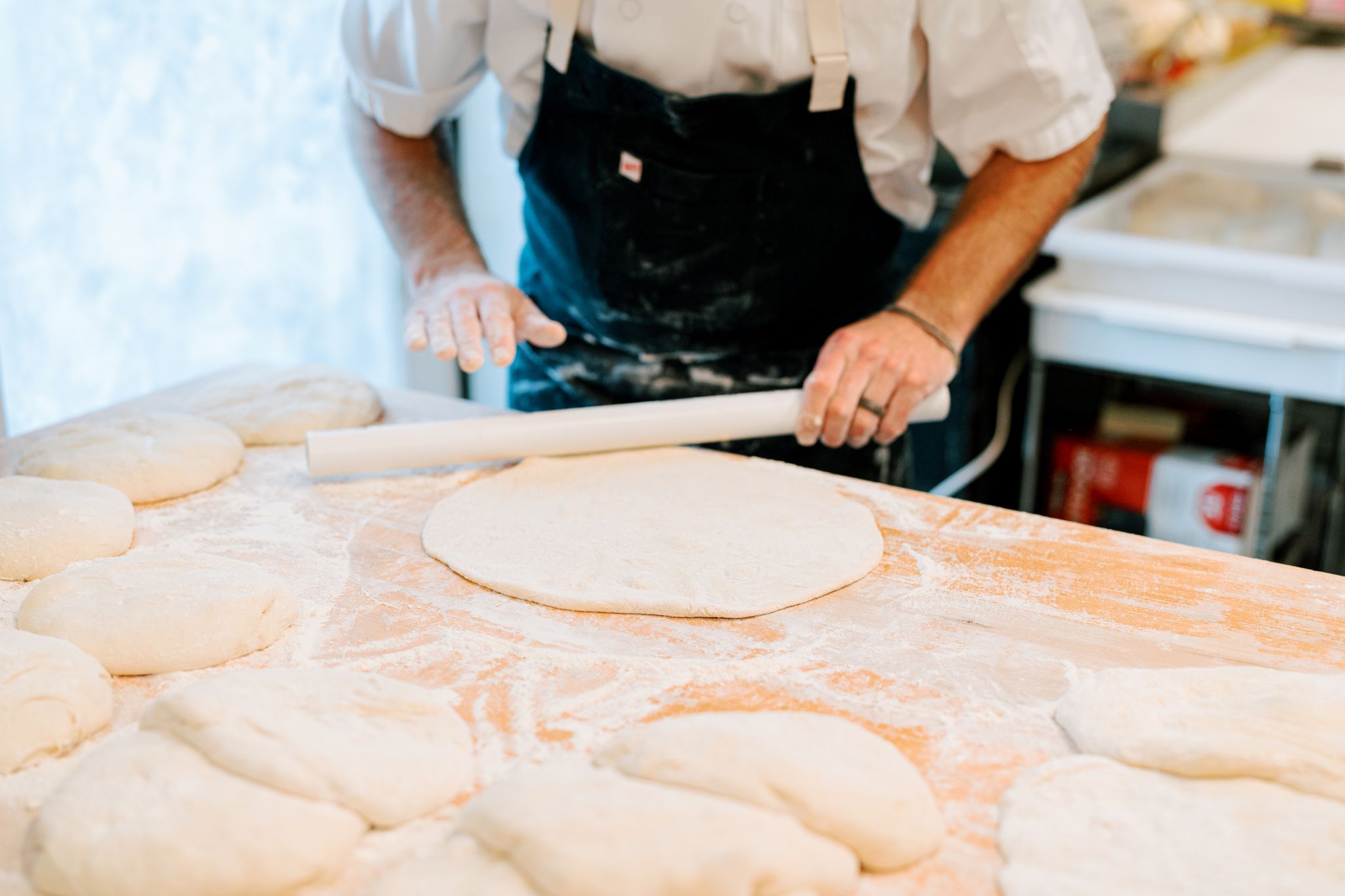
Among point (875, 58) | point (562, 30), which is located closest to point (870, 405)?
point (875, 58)

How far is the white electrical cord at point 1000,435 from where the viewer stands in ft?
8.39

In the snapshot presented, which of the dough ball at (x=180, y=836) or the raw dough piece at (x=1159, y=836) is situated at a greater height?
the dough ball at (x=180, y=836)

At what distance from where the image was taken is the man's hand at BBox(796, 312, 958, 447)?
1.54m

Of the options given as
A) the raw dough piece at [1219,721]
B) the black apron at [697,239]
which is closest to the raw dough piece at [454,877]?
the raw dough piece at [1219,721]

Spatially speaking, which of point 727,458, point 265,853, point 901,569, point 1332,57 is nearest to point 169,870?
point 265,853

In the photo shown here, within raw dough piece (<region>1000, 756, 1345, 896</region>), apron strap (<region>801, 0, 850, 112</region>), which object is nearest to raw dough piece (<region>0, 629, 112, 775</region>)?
raw dough piece (<region>1000, 756, 1345, 896</region>)

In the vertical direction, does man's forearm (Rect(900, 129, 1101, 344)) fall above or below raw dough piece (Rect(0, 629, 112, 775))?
above

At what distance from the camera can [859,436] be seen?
1.58 m

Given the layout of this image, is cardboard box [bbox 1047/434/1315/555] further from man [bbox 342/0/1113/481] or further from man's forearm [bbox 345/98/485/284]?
man's forearm [bbox 345/98/485/284]

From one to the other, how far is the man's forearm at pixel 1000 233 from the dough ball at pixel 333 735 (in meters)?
0.99

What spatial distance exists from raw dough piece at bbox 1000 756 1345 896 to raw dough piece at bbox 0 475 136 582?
0.96 meters

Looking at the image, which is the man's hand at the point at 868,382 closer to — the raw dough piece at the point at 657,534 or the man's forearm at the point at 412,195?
the raw dough piece at the point at 657,534

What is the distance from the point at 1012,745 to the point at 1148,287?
1570mm

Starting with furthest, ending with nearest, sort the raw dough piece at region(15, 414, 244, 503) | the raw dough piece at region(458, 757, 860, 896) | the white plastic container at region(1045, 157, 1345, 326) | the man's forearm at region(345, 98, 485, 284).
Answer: the white plastic container at region(1045, 157, 1345, 326), the man's forearm at region(345, 98, 485, 284), the raw dough piece at region(15, 414, 244, 503), the raw dough piece at region(458, 757, 860, 896)
